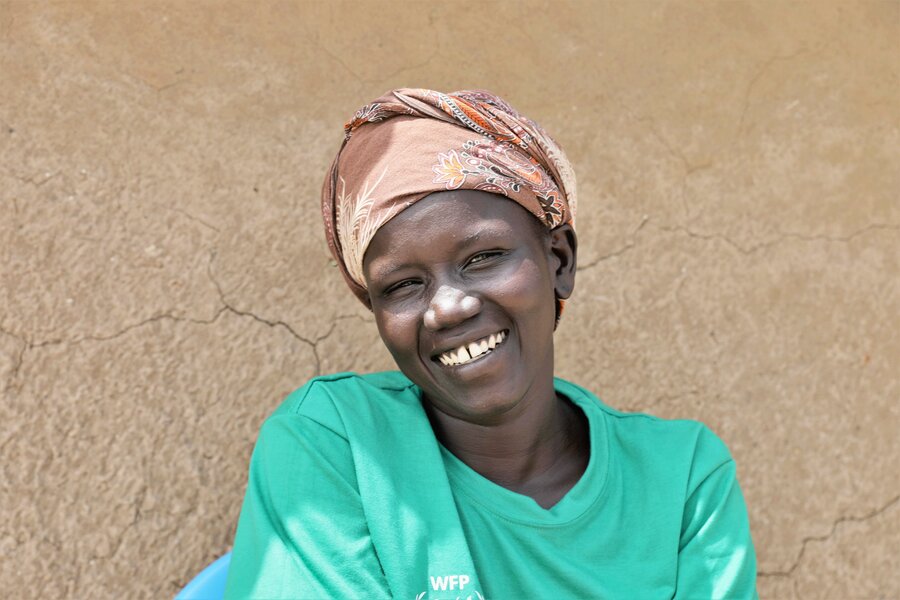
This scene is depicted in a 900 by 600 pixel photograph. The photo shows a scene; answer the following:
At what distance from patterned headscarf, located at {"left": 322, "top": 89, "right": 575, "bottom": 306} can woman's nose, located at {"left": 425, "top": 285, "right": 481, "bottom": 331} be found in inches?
6.4

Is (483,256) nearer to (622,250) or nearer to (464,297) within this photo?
(464,297)

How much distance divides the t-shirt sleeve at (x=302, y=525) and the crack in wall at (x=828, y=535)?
4.73ft

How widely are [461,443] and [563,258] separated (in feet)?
1.35

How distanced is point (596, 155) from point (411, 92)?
1.04 m

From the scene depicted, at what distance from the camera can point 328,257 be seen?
2480mm

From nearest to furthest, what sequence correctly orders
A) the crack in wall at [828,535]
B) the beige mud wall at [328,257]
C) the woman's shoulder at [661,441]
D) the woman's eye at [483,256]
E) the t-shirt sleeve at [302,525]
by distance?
1. the t-shirt sleeve at [302,525]
2. the woman's eye at [483,256]
3. the woman's shoulder at [661,441]
4. the beige mud wall at [328,257]
5. the crack in wall at [828,535]

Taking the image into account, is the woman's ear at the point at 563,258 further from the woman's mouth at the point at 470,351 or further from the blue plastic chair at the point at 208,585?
the blue plastic chair at the point at 208,585

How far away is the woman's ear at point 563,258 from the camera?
1.86m

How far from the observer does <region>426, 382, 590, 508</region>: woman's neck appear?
1.88 metres

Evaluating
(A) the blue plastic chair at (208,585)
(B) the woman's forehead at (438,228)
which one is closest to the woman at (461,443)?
(B) the woman's forehead at (438,228)

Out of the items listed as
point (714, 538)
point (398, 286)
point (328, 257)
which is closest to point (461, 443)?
point (398, 286)

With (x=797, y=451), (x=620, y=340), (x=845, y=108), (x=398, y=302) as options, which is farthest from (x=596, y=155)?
(x=398, y=302)

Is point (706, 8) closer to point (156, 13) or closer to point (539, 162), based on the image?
point (539, 162)

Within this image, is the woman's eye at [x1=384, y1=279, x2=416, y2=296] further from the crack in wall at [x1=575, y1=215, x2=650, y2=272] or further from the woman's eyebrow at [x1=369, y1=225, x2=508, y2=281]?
the crack in wall at [x1=575, y1=215, x2=650, y2=272]
